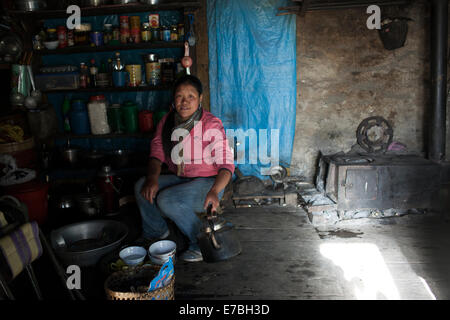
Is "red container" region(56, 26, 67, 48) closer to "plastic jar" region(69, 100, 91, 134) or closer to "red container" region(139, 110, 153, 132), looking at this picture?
"plastic jar" region(69, 100, 91, 134)

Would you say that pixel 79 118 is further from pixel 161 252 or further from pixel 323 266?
pixel 323 266

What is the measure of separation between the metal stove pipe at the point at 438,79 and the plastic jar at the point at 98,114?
12.0 feet

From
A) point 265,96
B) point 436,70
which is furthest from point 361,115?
point 265,96

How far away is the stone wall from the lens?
165 inches

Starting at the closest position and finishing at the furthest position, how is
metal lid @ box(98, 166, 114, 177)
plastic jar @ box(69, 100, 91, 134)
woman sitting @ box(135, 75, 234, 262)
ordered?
woman sitting @ box(135, 75, 234, 262), metal lid @ box(98, 166, 114, 177), plastic jar @ box(69, 100, 91, 134)

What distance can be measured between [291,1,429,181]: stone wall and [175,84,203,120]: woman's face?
69.9 inches

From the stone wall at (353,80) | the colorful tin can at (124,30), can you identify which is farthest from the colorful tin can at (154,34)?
the stone wall at (353,80)

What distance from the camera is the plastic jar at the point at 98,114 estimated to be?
444 centimetres

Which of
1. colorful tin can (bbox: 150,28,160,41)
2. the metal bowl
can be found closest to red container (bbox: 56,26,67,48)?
the metal bowl

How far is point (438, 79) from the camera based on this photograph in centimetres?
388

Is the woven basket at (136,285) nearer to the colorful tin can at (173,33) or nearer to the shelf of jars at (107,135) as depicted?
the shelf of jars at (107,135)

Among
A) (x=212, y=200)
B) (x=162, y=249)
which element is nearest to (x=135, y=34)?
(x=212, y=200)
